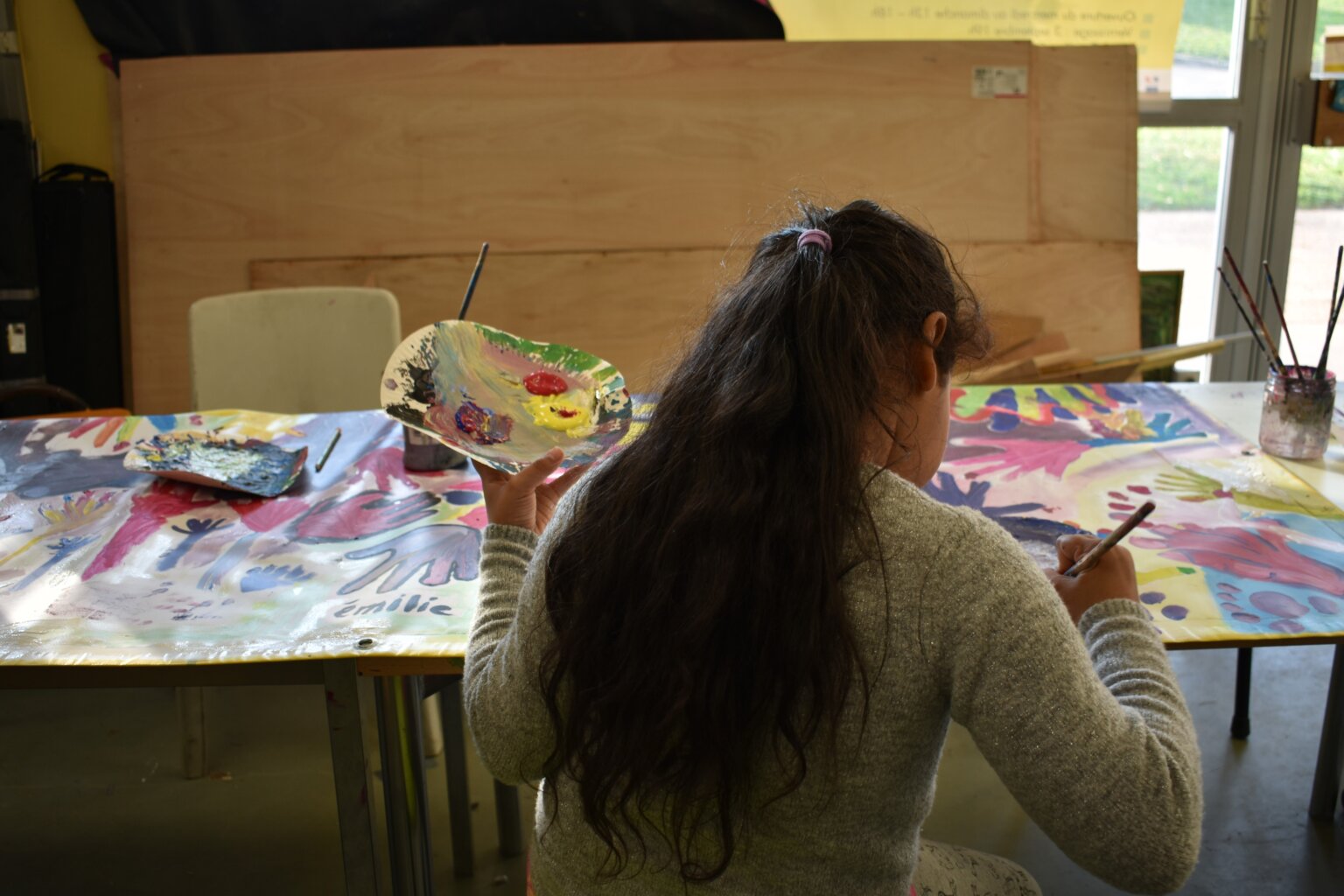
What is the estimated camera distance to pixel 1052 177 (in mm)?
3125

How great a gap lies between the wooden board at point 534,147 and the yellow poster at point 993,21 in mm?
179

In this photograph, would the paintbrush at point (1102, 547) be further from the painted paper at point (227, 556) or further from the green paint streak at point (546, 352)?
the green paint streak at point (546, 352)

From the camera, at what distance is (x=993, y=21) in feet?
10.6

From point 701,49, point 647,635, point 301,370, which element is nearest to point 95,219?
point 301,370

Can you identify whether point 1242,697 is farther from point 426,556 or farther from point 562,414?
point 426,556

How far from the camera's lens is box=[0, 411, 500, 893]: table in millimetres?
1188

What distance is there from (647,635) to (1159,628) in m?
0.66

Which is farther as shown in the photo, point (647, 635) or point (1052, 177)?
point (1052, 177)

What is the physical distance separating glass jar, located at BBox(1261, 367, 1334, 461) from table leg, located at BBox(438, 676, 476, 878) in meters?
1.27

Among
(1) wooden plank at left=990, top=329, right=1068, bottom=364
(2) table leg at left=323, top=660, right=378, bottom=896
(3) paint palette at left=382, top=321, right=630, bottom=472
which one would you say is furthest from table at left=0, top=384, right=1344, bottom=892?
(1) wooden plank at left=990, top=329, right=1068, bottom=364

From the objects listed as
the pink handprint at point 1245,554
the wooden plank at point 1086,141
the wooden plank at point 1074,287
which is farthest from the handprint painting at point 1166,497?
the wooden plank at point 1086,141

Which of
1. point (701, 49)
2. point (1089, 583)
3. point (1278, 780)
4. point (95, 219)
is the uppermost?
point (701, 49)

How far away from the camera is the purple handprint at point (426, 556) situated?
1.35 m

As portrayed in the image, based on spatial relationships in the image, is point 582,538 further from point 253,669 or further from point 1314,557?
point 1314,557
